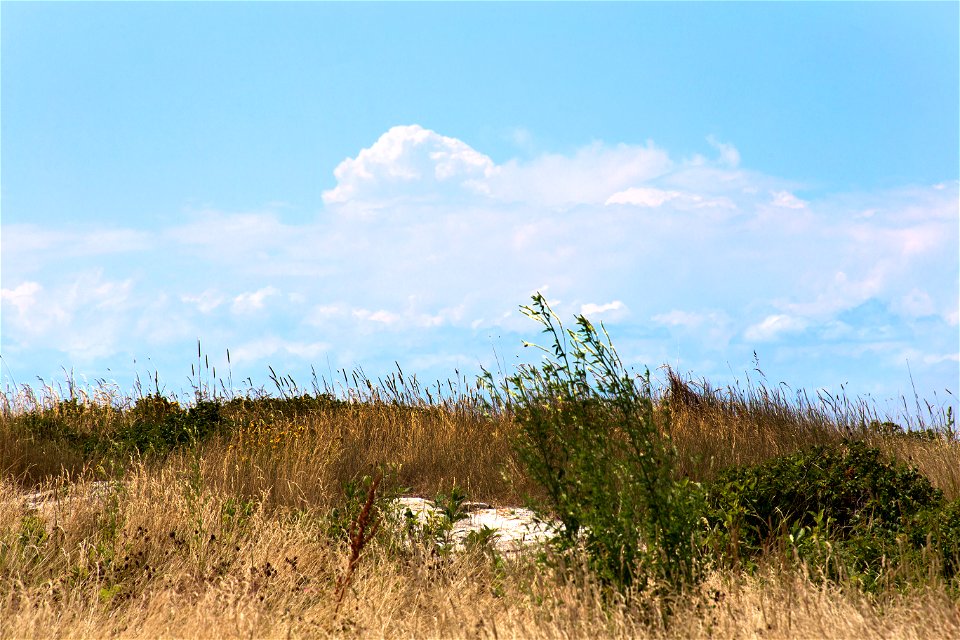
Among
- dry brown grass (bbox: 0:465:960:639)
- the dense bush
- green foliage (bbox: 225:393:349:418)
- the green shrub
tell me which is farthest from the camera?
green foliage (bbox: 225:393:349:418)

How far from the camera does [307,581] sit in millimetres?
→ 5164

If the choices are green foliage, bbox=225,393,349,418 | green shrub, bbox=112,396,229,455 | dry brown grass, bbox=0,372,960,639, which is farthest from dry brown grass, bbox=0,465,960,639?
green foliage, bbox=225,393,349,418

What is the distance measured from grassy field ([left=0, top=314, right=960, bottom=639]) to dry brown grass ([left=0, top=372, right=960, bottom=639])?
0.02 m

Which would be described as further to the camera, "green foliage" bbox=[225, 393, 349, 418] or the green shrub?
"green foliage" bbox=[225, 393, 349, 418]

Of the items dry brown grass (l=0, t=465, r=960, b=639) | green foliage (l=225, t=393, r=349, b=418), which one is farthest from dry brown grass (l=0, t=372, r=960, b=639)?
green foliage (l=225, t=393, r=349, b=418)

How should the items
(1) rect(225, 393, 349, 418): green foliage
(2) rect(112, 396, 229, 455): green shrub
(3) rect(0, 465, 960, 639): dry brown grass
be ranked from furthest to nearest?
1. (1) rect(225, 393, 349, 418): green foliage
2. (2) rect(112, 396, 229, 455): green shrub
3. (3) rect(0, 465, 960, 639): dry brown grass

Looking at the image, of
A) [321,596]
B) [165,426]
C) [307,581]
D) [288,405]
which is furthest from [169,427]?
[321,596]

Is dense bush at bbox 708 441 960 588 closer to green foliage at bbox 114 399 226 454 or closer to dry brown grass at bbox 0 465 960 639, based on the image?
dry brown grass at bbox 0 465 960 639

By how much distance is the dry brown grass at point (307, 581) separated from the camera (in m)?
3.91

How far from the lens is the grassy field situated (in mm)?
3992

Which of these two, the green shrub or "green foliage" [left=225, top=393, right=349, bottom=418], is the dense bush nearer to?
the green shrub

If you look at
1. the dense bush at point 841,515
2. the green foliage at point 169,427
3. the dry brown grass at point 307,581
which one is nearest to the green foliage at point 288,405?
the green foliage at point 169,427

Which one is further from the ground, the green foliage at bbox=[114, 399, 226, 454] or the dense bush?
the green foliage at bbox=[114, 399, 226, 454]

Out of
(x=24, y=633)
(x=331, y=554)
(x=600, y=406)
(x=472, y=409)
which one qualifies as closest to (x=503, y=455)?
(x=472, y=409)
